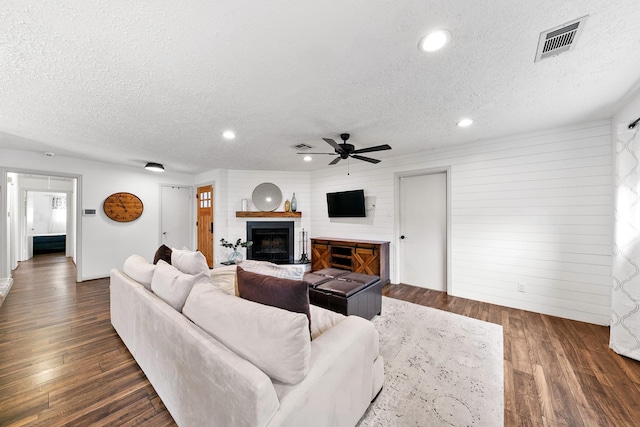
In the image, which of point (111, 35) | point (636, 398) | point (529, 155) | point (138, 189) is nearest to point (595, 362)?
point (636, 398)

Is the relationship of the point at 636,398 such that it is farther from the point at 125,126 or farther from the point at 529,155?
the point at 125,126

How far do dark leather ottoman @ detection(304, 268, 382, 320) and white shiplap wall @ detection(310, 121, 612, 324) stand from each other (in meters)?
1.78

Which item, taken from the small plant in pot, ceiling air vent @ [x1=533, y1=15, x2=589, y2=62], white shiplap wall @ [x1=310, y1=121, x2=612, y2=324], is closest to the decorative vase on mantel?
the small plant in pot

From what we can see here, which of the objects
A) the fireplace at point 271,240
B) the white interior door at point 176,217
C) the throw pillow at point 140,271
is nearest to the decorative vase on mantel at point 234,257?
the fireplace at point 271,240

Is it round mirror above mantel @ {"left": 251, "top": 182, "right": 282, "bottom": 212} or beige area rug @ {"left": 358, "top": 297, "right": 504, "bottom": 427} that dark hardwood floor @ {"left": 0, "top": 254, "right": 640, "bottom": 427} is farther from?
round mirror above mantel @ {"left": 251, "top": 182, "right": 282, "bottom": 212}

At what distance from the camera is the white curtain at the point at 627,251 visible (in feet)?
7.22

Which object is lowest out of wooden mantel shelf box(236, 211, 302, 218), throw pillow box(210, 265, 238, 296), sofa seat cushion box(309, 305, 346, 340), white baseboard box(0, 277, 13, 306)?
white baseboard box(0, 277, 13, 306)

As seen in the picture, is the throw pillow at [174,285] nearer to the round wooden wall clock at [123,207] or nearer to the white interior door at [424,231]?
the white interior door at [424,231]

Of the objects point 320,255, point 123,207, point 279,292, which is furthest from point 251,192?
point 279,292

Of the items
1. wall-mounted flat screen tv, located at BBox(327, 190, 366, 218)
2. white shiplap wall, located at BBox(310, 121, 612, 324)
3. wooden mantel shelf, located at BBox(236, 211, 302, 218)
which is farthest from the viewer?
wooden mantel shelf, located at BBox(236, 211, 302, 218)

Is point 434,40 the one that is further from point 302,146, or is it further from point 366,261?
point 366,261

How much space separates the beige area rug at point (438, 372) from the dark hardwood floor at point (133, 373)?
0.14 meters

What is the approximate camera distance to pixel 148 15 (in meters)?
1.33

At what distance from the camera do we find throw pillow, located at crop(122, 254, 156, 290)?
215 cm
